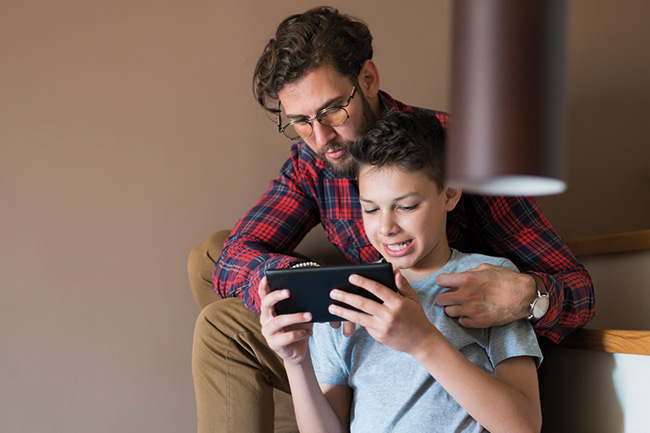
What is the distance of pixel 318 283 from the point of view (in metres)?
1.03

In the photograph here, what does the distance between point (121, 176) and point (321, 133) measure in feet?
2.51

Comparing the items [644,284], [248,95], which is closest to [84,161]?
[248,95]

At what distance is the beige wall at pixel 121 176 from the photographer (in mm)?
1818

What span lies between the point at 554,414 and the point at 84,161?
1.46 metres

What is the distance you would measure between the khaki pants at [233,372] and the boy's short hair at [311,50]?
0.55 meters

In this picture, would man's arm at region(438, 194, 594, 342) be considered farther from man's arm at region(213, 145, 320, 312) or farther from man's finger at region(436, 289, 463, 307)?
man's arm at region(213, 145, 320, 312)

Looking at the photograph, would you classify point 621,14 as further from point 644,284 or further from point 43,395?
point 43,395

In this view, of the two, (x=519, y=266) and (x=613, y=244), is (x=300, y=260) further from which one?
(x=613, y=244)

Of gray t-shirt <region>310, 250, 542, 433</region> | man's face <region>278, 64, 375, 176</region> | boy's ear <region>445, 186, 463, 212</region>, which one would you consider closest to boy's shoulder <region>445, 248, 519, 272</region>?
gray t-shirt <region>310, 250, 542, 433</region>

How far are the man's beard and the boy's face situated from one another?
18 centimetres

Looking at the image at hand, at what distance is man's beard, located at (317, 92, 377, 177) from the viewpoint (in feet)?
4.78

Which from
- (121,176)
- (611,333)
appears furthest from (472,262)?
(121,176)

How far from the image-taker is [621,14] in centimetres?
223

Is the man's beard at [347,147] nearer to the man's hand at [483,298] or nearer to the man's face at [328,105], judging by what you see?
the man's face at [328,105]
